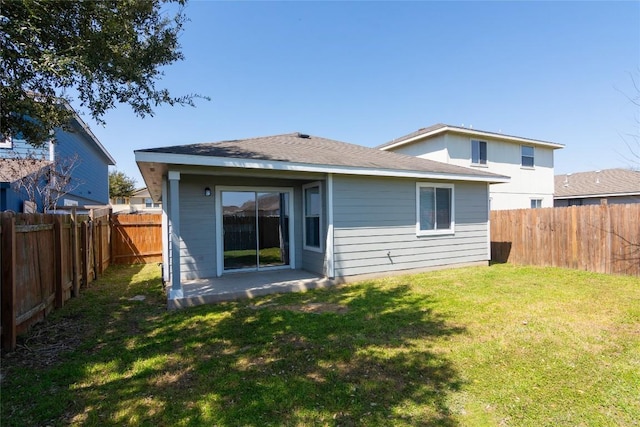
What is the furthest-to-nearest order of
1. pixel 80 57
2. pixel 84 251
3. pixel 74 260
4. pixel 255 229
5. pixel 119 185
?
pixel 119 185, pixel 255 229, pixel 84 251, pixel 74 260, pixel 80 57

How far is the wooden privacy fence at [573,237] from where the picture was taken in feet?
25.9

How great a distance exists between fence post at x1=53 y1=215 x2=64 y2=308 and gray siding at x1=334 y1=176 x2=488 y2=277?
206 inches

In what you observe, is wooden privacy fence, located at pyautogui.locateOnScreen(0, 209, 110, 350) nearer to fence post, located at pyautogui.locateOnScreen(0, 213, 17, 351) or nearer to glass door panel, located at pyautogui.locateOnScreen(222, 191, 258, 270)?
fence post, located at pyautogui.locateOnScreen(0, 213, 17, 351)

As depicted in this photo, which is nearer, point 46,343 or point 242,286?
point 46,343

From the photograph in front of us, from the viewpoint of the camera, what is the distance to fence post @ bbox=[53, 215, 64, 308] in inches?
223

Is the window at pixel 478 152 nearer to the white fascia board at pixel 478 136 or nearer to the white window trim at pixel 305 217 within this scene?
the white fascia board at pixel 478 136

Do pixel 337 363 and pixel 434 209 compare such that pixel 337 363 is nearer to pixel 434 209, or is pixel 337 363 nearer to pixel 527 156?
pixel 434 209

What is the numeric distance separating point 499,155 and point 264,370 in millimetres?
16403

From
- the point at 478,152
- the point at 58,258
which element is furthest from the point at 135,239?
the point at 478,152

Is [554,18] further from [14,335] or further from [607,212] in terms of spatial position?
[14,335]

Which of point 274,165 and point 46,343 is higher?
point 274,165

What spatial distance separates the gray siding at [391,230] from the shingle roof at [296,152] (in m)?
0.41

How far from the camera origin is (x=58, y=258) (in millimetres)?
5672

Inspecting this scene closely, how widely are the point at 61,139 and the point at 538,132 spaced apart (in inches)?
882
